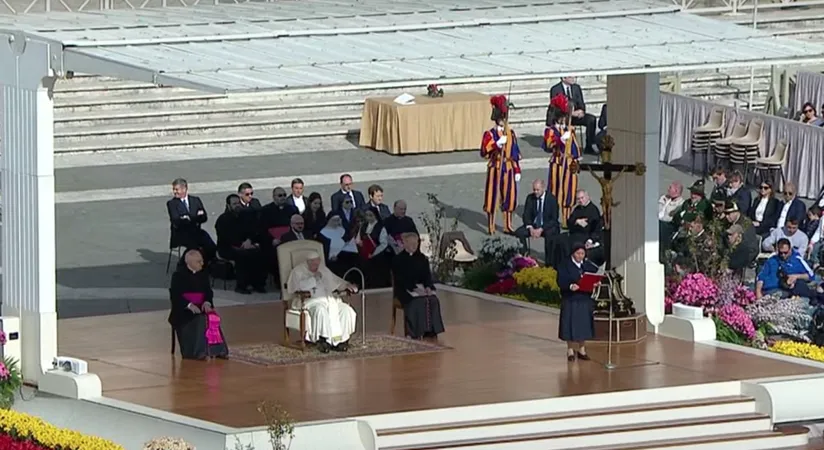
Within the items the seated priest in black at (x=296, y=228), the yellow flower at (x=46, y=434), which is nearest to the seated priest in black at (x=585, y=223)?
the seated priest in black at (x=296, y=228)

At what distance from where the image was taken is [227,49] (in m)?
19.8

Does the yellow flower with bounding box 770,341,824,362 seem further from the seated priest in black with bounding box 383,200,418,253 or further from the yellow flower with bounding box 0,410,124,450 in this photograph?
the yellow flower with bounding box 0,410,124,450

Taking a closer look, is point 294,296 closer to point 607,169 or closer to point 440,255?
point 607,169

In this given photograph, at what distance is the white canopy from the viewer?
62.3 feet

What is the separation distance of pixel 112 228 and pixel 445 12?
8.84 metres

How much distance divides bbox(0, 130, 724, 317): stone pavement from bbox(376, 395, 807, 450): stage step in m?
6.67

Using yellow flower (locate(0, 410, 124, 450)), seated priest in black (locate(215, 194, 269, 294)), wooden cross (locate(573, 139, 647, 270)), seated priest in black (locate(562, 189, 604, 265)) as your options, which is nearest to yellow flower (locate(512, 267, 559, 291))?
seated priest in black (locate(562, 189, 604, 265))

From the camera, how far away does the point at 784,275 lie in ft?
76.4

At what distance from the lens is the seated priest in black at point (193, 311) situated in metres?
21.0

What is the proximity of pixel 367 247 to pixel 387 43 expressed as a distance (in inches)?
212

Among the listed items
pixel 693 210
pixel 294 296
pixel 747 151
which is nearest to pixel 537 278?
pixel 693 210

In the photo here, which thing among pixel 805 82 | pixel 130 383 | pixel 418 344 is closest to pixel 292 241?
pixel 418 344

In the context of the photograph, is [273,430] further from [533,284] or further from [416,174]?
[416,174]

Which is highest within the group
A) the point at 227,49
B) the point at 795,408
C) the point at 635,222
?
the point at 227,49
